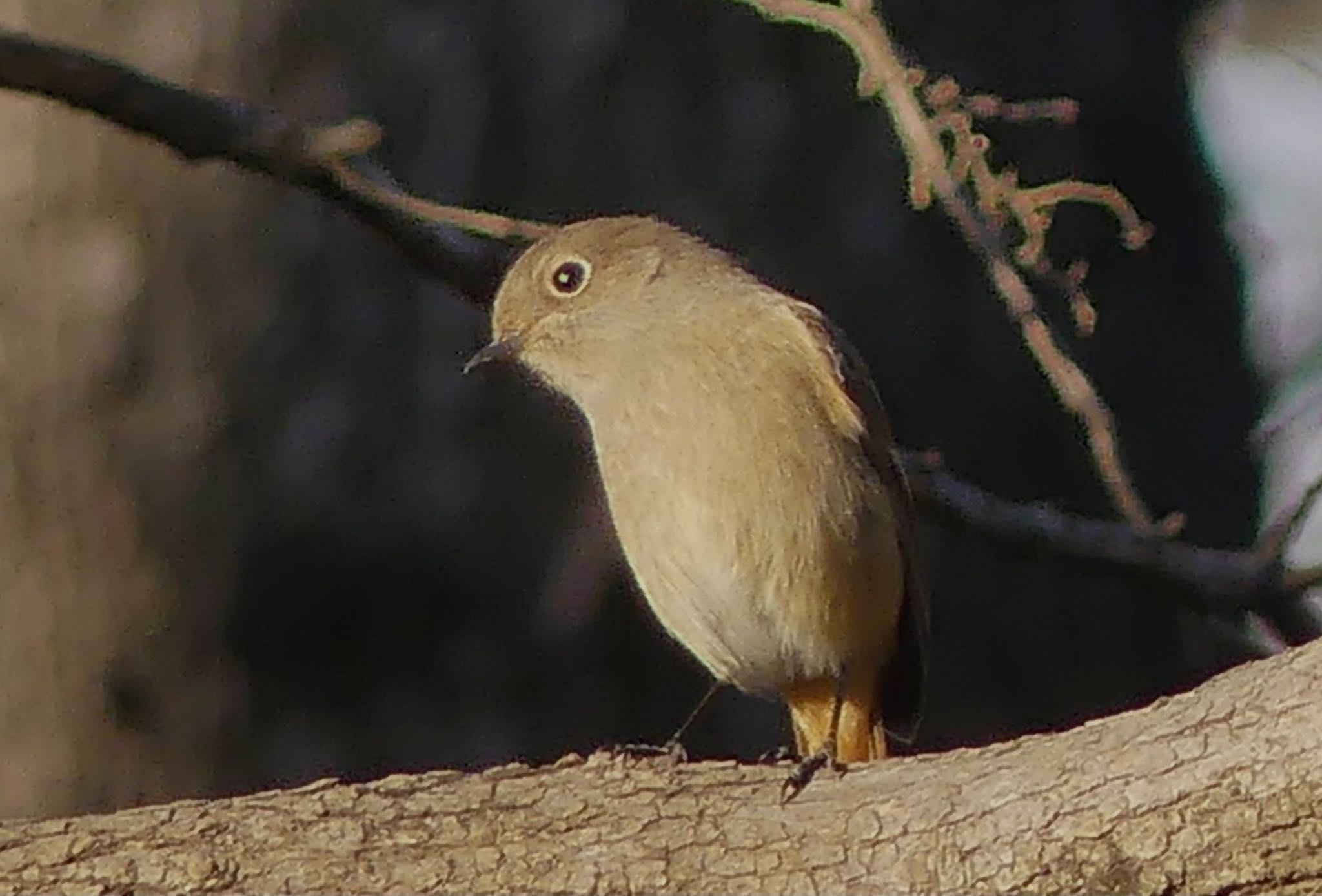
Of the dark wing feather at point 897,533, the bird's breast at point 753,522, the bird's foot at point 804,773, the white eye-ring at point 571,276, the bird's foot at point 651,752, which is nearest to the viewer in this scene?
the bird's foot at point 804,773

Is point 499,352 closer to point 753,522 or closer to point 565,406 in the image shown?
point 565,406

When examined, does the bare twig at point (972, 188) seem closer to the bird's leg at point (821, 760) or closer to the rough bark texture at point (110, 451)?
the bird's leg at point (821, 760)

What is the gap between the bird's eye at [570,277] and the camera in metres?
5.24

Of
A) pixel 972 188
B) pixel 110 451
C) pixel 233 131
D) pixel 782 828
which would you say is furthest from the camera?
pixel 110 451

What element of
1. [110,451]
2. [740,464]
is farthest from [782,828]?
[110,451]

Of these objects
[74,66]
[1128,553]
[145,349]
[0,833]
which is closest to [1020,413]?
[1128,553]

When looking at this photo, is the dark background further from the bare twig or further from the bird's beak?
the bare twig

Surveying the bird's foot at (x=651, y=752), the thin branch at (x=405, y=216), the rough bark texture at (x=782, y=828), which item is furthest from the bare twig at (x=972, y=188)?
the bird's foot at (x=651, y=752)

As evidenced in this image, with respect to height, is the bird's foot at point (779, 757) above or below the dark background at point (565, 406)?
below

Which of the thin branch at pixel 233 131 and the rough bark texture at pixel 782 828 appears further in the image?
the thin branch at pixel 233 131

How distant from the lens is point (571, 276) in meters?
5.29

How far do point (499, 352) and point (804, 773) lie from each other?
151 centimetres

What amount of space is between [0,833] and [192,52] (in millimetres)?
2342

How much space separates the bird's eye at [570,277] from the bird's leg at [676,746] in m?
0.90
